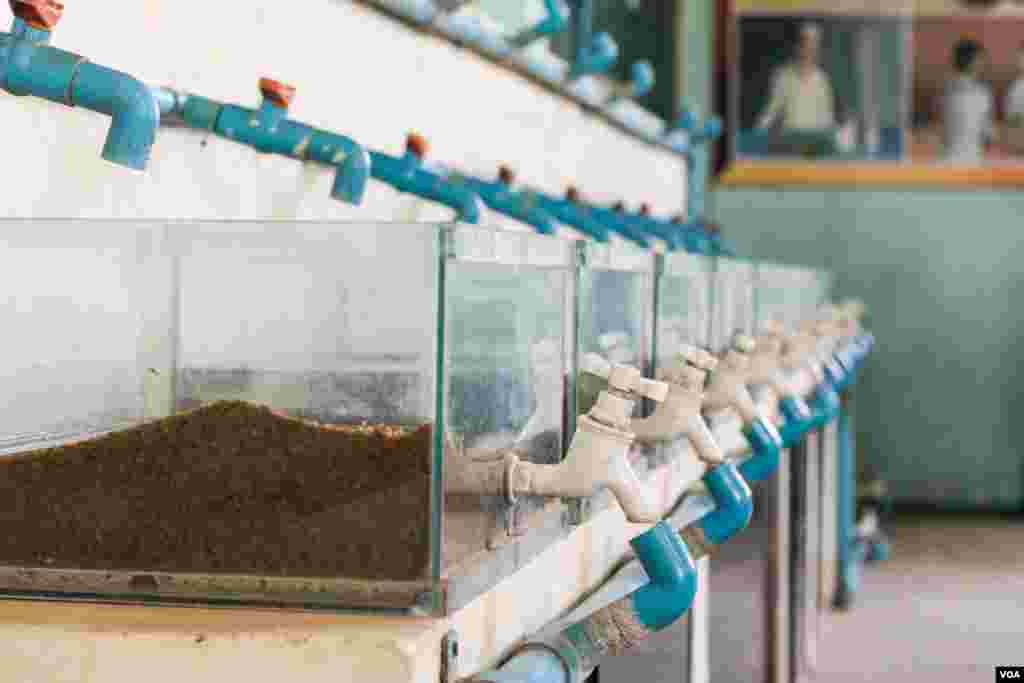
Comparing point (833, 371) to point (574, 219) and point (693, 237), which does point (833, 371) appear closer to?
point (574, 219)

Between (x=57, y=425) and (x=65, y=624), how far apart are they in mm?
163

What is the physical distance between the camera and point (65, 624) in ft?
2.86

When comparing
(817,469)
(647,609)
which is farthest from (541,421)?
(817,469)

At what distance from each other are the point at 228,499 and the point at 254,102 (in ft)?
3.43

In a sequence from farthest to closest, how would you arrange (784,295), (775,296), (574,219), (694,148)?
(694,148)
(784,295)
(775,296)
(574,219)

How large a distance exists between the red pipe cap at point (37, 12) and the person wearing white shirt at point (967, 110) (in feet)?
21.2

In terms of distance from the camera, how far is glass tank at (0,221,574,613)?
0.84 meters

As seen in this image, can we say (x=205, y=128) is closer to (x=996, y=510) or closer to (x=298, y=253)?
(x=298, y=253)

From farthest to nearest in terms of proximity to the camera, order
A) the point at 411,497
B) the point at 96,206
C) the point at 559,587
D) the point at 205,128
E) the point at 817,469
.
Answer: the point at 817,469 → the point at 205,128 → the point at 96,206 → the point at 559,587 → the point at 411,497

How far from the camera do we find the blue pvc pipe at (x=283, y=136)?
4.86ft

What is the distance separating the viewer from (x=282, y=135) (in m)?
1.49

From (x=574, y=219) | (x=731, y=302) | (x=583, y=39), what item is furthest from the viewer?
(x=583, y=39)

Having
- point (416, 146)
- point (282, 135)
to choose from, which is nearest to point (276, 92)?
point (282, 135)

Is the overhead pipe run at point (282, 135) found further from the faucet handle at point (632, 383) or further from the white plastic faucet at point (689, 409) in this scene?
the faucet handle at point (632, 383)
